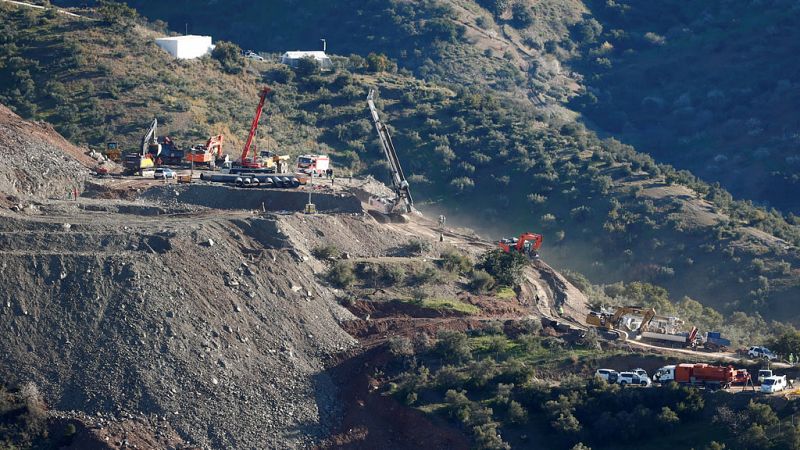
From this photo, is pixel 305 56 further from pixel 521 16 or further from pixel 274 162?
pixel 521 16

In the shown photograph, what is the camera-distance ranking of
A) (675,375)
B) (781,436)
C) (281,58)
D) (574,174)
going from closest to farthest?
1. (781,436)
2. (675,375)
3. (574,174)
4. (281,58)

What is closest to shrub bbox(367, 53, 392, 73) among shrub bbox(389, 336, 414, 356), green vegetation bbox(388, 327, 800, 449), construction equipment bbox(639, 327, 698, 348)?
construction equipment bbox(639, 327, 698, 348)

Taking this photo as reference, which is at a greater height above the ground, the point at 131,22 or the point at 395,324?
the point at 131,22

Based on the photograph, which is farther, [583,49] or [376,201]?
[583,49]

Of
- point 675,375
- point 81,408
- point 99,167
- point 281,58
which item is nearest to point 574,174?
point 281,58

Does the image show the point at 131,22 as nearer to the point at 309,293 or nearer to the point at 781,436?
the point at 309,293

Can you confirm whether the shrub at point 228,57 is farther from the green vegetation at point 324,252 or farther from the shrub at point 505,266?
the green vegetation at point 324,252

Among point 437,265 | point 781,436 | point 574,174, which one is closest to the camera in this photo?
point 781,436

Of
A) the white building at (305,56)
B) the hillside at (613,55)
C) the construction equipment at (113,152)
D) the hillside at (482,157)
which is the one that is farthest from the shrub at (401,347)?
the hillside at (613,55)
